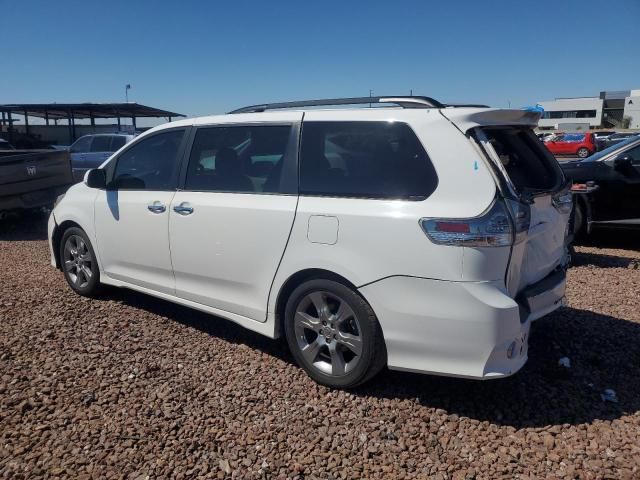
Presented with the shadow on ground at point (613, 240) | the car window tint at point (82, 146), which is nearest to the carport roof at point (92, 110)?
the car window tint at point (82, 146)

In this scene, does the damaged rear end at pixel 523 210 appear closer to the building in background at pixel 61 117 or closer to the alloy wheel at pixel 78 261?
the alloy wheel at pixel 78 261

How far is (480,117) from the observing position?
3.21 metres

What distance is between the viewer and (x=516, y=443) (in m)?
2.96

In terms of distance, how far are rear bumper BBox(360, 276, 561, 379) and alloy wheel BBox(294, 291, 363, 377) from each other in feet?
0.80

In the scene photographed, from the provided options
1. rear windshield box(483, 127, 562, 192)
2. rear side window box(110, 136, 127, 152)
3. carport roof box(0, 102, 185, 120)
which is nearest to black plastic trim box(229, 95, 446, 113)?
rear windshield box(483, 127, 562, 192)

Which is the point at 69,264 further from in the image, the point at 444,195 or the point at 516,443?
the point at 516,443

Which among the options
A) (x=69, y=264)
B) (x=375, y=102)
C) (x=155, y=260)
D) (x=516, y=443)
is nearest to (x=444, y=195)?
(x=375, y=102)

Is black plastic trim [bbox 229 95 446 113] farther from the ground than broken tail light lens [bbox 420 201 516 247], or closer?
farther from the ground

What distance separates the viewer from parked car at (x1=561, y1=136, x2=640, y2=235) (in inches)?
287

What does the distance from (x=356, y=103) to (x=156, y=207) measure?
5.98ft

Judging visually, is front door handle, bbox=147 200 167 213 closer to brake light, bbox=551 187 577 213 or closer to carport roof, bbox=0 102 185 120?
brake light, bbox=551 187 577 213

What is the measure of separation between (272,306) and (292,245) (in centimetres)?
49

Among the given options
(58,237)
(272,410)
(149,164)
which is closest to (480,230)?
(272,410)

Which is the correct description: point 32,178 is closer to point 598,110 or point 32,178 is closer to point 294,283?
point 294,283
